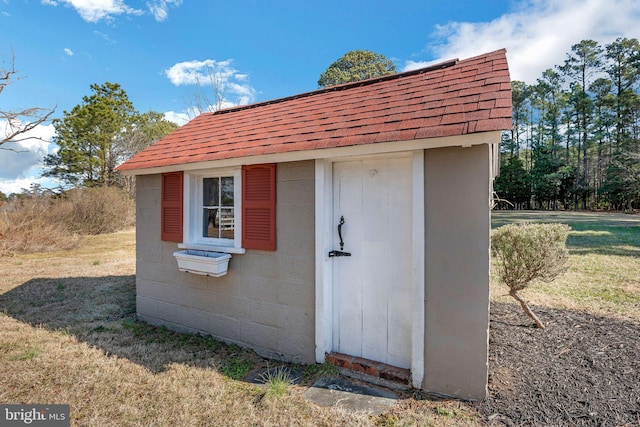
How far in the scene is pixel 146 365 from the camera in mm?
3697

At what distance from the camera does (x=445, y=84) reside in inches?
150

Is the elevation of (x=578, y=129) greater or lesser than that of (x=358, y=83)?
greater

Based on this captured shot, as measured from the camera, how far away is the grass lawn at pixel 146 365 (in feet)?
9.03

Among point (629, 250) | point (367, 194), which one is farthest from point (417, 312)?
point (629, 250)

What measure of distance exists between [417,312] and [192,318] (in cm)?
352

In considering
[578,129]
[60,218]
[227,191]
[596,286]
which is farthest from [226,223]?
[578,129]

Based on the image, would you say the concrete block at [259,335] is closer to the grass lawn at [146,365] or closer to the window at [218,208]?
the grass lawn at [146,365]

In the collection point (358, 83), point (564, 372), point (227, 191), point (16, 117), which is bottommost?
point (564, 372)

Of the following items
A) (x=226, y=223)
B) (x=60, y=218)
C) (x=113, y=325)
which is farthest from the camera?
(x=60, y=218)

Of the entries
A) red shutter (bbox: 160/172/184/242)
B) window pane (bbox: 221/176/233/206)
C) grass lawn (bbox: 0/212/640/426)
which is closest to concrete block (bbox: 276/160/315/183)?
window pane (bbox: 221/176/233/206)

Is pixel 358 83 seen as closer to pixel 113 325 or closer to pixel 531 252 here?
pixel 531 252

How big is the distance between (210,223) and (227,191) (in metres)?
0.62

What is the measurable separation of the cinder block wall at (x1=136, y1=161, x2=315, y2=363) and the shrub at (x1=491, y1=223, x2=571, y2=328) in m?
3.12

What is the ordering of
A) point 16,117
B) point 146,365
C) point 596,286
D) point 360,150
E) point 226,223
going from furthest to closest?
1. point 16,117
2. point 596,286
3. point 226,223
4. point 146,365
5. point 360,150
